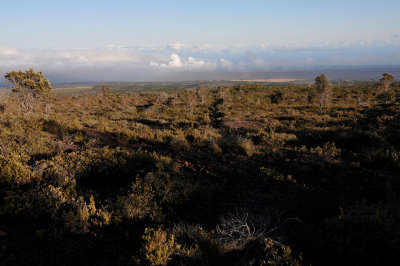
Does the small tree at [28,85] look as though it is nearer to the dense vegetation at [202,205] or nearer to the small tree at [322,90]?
the dense vegetation at [202,205]

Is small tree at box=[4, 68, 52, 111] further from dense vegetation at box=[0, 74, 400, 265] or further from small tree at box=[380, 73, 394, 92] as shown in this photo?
small tree at box=[380, 73, 394, 92]

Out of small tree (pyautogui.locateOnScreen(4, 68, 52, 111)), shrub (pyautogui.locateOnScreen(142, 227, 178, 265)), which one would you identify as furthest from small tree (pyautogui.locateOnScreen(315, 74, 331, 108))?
small tree (pyautogui.locateOnScreen(4, 68, 52, 111))

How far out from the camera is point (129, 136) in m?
13.1

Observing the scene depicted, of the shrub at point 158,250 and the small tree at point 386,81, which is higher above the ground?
the small tree at point 386,81

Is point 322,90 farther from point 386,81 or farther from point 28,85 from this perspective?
point 28,85

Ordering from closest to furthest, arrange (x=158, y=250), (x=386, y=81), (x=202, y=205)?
(x=158, y=250) → (x=202, y=205) → (x=386, y=81)

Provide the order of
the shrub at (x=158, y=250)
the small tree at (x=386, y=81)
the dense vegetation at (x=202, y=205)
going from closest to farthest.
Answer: the shrub at (x=158, y=250) < the dense vegetation at (x=202, y=205) < the small tree at (x=386, y=81)

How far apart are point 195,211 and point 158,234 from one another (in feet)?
6.08

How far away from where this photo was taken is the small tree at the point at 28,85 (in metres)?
24.0

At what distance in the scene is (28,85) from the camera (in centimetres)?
2434

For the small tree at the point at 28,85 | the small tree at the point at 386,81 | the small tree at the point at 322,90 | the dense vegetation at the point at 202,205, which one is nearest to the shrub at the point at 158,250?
the dense vegetation at the point at 202,205

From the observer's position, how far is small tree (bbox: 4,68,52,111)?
24.0 meters

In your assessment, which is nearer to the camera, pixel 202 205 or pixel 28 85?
pixel 202 205

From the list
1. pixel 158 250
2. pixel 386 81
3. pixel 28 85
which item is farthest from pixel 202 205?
pixel 386 81
